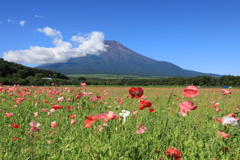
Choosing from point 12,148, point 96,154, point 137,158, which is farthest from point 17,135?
point 137,158

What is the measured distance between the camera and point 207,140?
276 cm

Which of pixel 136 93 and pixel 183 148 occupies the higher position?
pixel 136 93

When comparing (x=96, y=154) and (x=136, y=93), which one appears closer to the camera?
(x=96, y=154)

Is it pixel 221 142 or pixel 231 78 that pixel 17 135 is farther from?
pixel 231 78

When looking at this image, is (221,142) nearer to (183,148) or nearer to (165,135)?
(183,148)

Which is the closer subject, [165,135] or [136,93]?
[136,93]

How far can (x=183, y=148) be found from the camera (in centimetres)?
259

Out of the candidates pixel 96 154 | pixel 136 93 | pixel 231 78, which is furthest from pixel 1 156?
pixel 231 78

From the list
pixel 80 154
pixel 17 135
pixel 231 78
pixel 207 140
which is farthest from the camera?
pixel 231 78

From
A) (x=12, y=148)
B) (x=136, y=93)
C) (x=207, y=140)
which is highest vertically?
(x=136, y=93)

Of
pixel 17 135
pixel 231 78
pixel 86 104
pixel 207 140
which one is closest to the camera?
pixel 207 140

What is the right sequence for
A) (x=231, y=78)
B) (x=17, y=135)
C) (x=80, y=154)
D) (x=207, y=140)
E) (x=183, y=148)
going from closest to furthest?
(x=80, y=154)
(x=183, y=148)
(x=207, y=140)
(x=17, y=135)
(x=231, y=78)

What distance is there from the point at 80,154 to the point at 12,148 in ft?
4.02

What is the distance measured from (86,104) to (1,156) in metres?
2.81
